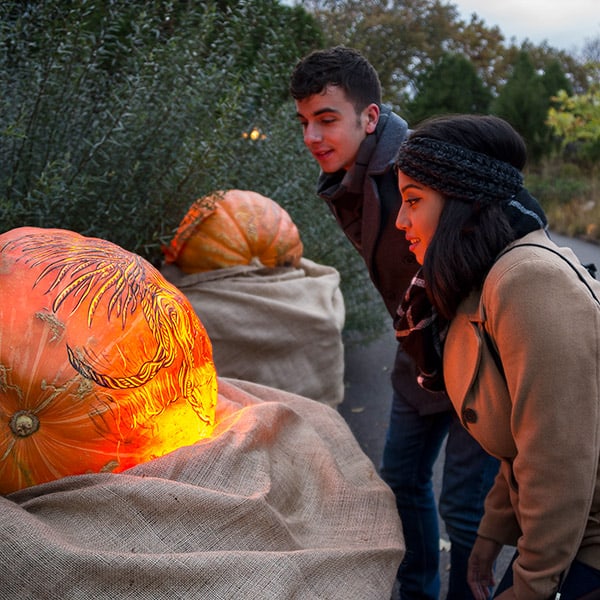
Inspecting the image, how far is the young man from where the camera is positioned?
251 centimetres

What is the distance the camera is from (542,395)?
1534mm

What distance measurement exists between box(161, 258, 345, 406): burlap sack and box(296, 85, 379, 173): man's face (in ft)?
3.37

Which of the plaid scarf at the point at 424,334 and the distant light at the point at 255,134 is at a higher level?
the distant light at the point at 255,134

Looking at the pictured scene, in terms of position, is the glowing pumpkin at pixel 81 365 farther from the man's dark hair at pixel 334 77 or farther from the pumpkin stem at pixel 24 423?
the man's dark hair at pixel 334 77

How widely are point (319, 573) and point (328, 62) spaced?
173 cm

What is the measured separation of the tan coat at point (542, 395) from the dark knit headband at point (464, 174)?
13 centimetres

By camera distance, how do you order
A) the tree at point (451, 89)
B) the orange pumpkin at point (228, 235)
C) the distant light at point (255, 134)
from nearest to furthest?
1. the orange pumpkin at point (228, 235)
2. the distant light at point (255, 134)
3. the tree at point (451, 89)

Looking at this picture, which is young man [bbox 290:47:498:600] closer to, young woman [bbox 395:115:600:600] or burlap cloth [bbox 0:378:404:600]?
burlap cloth [bbox 0:378:404:600]

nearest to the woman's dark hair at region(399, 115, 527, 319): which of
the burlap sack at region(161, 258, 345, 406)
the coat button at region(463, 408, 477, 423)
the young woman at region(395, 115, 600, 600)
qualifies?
the young woman at region(395, 115, 600, 600)

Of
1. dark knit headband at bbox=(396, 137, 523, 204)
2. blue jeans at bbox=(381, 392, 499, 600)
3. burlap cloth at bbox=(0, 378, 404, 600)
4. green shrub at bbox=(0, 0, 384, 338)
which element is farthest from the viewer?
green shrub at bbox=(0, 0, 384, 338)

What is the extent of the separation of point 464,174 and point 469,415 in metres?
0.57

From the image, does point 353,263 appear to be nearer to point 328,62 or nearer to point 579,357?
point 328,62

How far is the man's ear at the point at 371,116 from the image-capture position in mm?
2646

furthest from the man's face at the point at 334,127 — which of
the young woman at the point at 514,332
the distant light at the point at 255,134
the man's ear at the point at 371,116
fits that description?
the distant light at the point at 255,134
